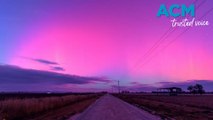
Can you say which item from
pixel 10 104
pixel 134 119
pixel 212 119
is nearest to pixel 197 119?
pixel 212 119

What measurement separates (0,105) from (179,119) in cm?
1542

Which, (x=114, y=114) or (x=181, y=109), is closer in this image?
(x=114, y=114)

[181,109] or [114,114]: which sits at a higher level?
[181,109]

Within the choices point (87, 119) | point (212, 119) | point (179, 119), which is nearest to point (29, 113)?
point (87, 119)

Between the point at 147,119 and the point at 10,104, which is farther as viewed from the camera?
the point at 10,104

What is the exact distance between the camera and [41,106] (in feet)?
124

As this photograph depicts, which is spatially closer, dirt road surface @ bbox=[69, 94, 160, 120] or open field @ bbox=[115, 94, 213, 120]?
dirt road surface @ bbox=[69, 94, 160, 120]

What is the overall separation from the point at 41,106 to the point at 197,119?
1990cm

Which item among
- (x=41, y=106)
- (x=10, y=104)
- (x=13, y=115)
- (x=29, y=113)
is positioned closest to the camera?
(x=13, y=115)

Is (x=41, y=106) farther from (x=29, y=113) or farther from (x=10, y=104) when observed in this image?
(x=10, y=104)

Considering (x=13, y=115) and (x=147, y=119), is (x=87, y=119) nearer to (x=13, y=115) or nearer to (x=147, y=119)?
(x=147, y=119)

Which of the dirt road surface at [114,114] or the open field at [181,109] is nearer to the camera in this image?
the dirt road surface at [114,114]

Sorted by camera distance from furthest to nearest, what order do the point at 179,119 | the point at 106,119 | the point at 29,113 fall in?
the point at 29,113 → the point at 179,119 → the point at 106,119

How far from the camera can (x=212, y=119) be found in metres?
23.9
